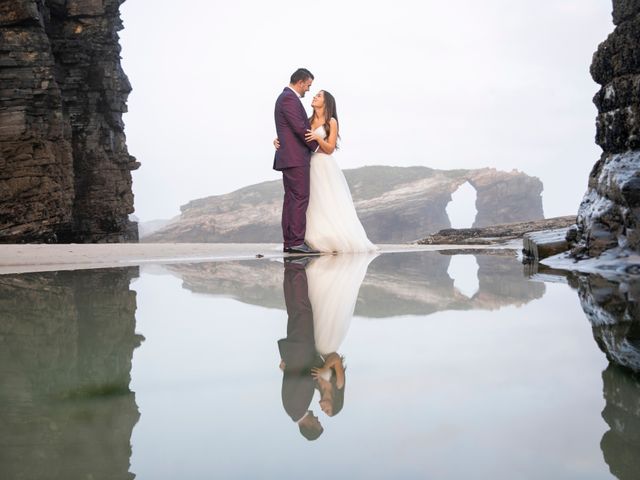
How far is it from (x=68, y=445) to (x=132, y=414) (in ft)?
0.57

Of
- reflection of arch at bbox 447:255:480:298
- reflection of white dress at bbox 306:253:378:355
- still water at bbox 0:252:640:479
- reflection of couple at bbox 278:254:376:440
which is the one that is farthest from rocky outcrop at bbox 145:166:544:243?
still water at bbox 0:252:640:479

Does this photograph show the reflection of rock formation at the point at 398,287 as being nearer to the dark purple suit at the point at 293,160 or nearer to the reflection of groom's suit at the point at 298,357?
the reflection of groom's suit at the point at 298,357

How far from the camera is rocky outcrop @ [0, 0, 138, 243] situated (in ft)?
49.3

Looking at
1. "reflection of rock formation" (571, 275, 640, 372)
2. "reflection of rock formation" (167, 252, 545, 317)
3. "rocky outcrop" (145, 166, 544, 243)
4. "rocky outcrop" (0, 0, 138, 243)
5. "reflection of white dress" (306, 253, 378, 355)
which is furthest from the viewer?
"rocky outcrop" (145, 166, 544, 243)

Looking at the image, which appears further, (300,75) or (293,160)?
(293,160)

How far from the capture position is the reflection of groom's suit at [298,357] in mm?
1248

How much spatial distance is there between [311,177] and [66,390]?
6.92m

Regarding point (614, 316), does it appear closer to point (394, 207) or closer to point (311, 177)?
point (311, 177)

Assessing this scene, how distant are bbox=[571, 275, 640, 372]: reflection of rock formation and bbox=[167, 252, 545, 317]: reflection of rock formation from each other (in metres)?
0.28

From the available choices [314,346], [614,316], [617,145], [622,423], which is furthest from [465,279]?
[622,423]

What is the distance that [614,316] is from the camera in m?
2.30

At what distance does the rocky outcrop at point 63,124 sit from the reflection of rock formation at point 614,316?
46.7 ft

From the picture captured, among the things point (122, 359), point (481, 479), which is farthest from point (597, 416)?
point (122, 359)

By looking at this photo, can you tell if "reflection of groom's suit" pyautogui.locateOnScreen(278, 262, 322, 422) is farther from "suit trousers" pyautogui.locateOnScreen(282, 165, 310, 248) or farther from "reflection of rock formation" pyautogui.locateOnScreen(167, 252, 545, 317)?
"suit trousers" pyautogui.locateOnScreen(282, 165, 310, 248)
